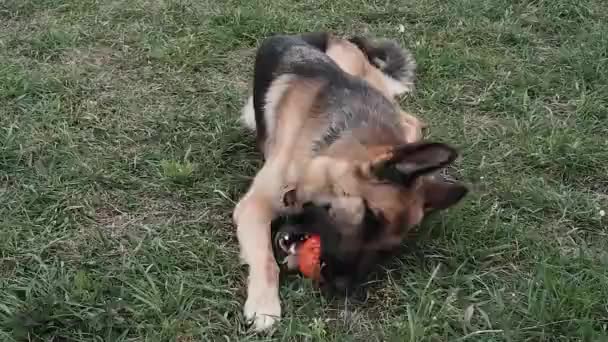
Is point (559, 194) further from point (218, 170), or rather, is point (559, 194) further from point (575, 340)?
point (218, 170)

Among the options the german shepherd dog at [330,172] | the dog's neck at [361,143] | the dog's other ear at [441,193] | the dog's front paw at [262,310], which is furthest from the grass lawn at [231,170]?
the dog's neck at [361,143]

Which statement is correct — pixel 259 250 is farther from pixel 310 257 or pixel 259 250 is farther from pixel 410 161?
pixel 410 161

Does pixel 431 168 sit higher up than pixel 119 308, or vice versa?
pixel 431 168

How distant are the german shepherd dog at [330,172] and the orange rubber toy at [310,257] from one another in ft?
0.12

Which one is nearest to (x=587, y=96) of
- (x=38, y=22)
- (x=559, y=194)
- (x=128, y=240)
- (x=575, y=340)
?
(x=559, y=194)

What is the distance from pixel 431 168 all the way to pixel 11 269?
2.10 meters

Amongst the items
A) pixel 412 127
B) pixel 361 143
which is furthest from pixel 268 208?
pixel 412 127

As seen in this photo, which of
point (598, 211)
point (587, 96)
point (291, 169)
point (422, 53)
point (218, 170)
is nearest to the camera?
point (291, 169)

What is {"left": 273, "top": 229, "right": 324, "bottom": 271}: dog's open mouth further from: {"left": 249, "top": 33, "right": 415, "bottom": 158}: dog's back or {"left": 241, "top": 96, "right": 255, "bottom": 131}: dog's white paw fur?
{"left": 241, "top": 96, "right": 255, "bottom": 131}: dog's white paw fur

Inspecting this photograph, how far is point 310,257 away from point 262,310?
33cm

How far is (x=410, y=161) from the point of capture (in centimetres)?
307

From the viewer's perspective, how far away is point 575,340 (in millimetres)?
3244

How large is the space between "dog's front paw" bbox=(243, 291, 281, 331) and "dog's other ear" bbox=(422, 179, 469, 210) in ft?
2.79

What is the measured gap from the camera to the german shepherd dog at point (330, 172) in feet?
10.4
